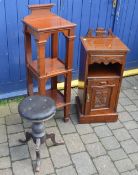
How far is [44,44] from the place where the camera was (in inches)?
106

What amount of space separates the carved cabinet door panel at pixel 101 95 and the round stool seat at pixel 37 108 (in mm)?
640

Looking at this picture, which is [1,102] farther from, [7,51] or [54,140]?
[54,140]

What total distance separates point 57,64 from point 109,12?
135 cm

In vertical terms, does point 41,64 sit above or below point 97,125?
above

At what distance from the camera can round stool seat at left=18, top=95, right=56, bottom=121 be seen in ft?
8.32

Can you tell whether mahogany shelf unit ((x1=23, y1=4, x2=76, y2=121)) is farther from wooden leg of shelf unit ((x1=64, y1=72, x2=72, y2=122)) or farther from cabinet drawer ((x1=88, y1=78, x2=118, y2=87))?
cabinet drawer ((x1=88, y1=78, x2=118, y2=87))

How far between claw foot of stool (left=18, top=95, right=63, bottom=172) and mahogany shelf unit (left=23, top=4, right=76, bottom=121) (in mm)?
274

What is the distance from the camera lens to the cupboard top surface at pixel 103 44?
2.95 metres

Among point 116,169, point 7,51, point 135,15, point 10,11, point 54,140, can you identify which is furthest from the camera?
point 135,15

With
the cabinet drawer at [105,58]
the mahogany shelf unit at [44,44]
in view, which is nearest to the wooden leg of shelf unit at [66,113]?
the mahogany shelf unit at [44,44]

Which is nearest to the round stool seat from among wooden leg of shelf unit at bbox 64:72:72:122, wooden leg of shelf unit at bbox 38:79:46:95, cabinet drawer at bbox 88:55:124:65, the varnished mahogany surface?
wooden leg of shelf unit at bbox 38:79:46:95

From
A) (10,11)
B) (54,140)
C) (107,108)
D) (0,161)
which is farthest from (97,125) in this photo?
(10,11)

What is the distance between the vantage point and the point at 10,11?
326cm

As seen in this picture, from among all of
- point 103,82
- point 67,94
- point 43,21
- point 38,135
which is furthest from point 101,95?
point 43,21
